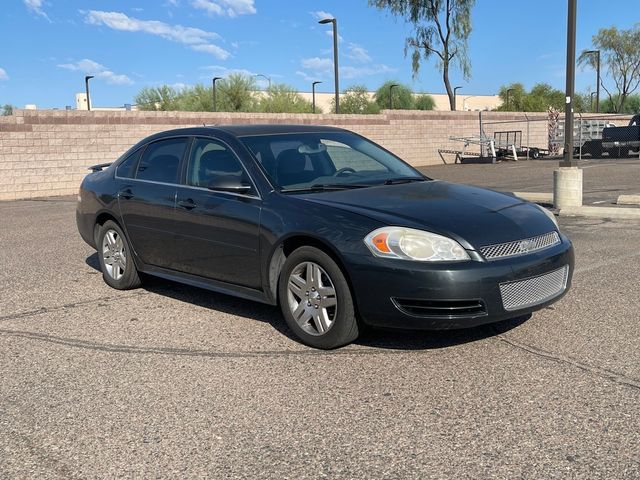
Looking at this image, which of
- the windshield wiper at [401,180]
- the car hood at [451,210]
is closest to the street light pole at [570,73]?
the windshield wiper at [401,180]

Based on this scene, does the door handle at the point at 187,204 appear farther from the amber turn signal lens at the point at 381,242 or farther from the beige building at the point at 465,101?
the beige building at the point at 465,101

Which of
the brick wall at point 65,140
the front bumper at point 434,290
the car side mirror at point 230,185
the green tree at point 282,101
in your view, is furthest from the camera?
the green tree at point 282,101

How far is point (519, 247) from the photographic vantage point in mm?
4426

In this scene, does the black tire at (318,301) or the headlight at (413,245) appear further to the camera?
the black tire at (318,301)

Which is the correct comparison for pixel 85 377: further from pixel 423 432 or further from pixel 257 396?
pixel 423 432

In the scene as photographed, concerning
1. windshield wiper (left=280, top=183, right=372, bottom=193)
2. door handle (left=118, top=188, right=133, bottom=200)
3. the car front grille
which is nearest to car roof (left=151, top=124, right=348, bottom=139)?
door handle (left=118, top=188, right=133, bottom=200)

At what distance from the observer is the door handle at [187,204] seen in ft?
18.2

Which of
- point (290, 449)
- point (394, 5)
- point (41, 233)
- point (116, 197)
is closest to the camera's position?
point (290, 449)

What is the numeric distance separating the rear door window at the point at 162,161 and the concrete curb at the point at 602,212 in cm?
746

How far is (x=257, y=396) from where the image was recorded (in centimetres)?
388

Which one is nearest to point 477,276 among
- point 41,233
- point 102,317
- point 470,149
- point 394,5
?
point 102,317

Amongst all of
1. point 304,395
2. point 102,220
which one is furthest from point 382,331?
point 102,220

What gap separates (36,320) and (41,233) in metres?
5.80

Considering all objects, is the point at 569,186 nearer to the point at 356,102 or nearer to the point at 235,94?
the point at 235,94
